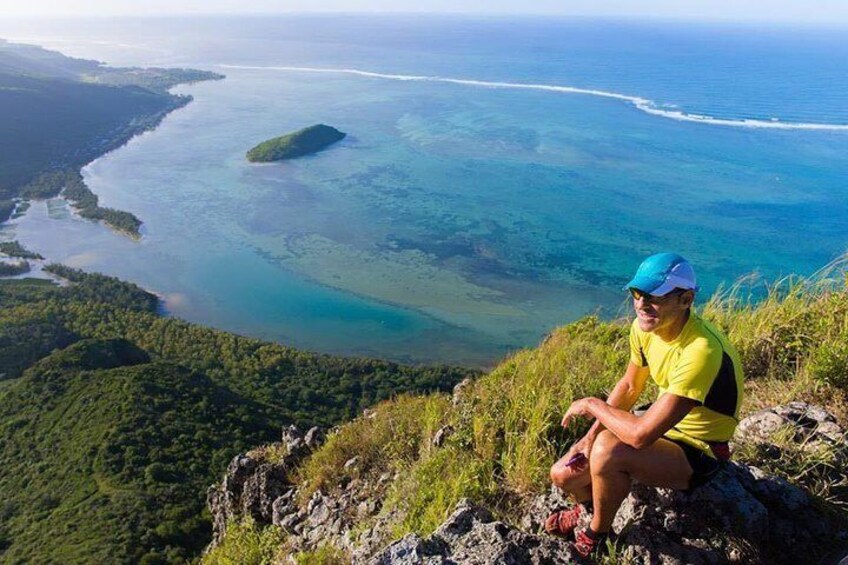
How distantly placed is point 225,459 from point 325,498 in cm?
1705

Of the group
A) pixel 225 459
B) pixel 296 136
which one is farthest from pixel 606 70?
pixel 225 459

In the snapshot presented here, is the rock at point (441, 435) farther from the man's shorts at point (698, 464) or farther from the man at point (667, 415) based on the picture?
the man's shorts at point (698, 464)

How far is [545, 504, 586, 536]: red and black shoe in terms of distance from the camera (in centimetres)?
346

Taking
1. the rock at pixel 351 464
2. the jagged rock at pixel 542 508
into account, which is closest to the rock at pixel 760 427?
the jagged rock at pixel 542 508

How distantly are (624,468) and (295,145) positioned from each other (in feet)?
235

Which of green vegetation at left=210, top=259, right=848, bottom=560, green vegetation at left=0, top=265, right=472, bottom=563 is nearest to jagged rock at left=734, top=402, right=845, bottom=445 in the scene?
green vegetation at left=210, top=259, right=848, bottom=560

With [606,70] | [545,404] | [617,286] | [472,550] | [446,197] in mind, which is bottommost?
[617,286]

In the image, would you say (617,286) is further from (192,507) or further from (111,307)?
(111,307)

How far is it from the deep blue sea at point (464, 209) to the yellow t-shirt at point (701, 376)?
31.8m

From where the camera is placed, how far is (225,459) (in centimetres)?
2128

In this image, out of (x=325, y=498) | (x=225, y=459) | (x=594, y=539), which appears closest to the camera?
(x=594, y=539)

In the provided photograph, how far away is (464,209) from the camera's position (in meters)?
51.8

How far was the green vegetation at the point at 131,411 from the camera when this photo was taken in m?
17.3

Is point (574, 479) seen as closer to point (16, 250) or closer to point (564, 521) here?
point (564, 521)
